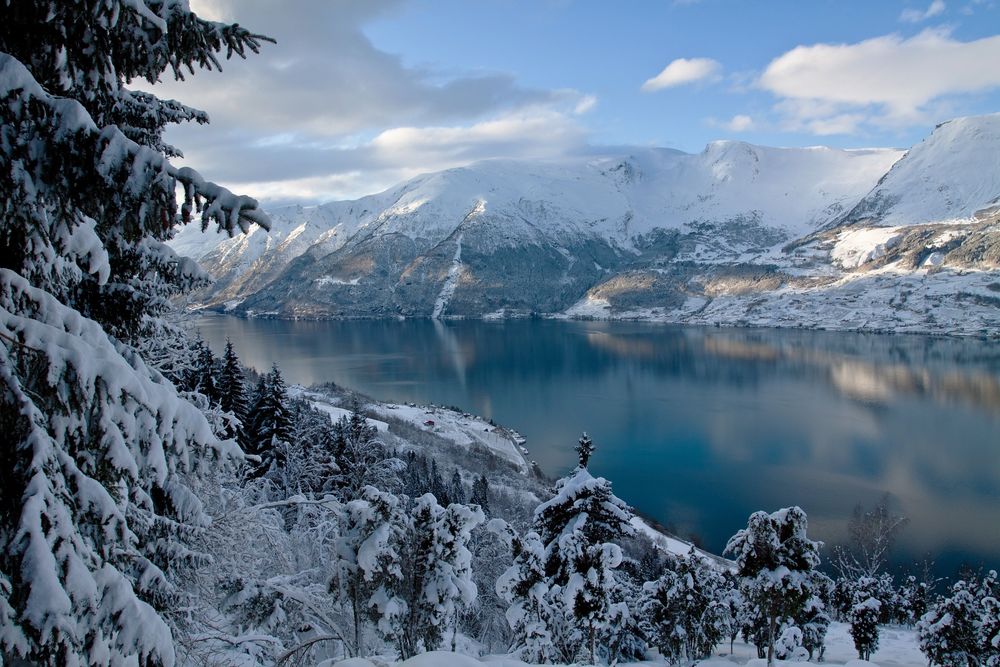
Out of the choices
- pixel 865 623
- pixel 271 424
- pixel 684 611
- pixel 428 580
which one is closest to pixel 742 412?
pixel 865 623

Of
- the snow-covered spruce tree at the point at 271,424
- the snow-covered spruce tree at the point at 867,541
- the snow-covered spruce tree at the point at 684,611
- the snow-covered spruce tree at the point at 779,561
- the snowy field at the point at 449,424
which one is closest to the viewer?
the snow-covered spruce tree at the point at 779,561

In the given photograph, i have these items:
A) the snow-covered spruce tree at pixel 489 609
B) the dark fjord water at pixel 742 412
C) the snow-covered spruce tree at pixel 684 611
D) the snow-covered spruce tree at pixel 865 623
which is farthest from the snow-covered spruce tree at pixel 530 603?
the dark fjord water at pixel 742 412

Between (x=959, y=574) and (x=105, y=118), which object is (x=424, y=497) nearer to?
(x=105, y=118)

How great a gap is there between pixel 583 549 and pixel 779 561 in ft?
16.7

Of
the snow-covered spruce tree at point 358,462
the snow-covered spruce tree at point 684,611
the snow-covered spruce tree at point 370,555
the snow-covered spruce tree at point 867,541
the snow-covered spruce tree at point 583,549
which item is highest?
the snow-covered spruce tree at point 370,555

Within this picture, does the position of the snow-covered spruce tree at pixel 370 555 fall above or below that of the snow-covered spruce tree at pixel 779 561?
above

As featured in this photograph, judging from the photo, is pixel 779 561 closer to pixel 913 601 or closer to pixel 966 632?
pixel 966 632

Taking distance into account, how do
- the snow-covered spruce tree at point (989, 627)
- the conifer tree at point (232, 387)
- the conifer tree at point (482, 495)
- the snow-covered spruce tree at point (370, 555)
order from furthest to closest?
the conifer tree at point (482, 495) → the conifer tree at point (232, 387) → the snow-covered spruce tree at point (989, 627) → the snow-covered spruce tree at point (370, 555)

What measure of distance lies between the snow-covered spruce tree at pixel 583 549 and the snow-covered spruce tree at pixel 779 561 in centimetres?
322

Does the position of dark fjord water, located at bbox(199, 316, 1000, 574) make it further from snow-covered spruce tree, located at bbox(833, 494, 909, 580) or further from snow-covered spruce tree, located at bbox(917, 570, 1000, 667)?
snow-covered spruce tree, located at bbox(917, 570, 1000, 667)

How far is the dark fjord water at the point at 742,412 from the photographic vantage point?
1687 inches

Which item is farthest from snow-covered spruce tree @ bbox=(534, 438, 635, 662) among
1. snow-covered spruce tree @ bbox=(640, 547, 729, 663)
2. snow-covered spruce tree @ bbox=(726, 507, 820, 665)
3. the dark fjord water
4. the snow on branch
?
the dark fjord water

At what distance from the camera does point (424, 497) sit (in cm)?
1035

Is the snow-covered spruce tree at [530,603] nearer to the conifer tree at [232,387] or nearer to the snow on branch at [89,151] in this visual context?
the snow on branch at [89,151]
